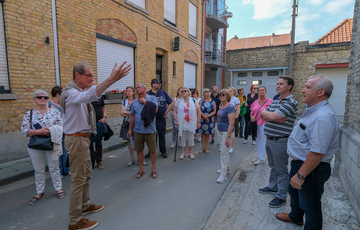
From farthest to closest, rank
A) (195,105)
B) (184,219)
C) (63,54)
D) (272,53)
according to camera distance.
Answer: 1. (272,53)
2. (63,54)
3. (195,105)
4. (184,219)

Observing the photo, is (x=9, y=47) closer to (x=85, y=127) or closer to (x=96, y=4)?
(x=96, y=4)

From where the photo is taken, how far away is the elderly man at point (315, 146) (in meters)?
1.92

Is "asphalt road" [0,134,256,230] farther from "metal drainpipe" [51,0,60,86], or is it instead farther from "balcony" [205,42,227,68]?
"balcony" [205,42,227,68]

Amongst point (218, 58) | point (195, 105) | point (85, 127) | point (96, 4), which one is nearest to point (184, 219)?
point (85, 127)

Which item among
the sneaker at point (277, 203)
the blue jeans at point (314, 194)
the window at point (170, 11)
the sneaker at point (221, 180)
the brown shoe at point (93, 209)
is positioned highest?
the window at point (170, 11)

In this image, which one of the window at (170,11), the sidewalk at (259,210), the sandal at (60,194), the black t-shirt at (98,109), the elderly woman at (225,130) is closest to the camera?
the sidewalk at (259,210)

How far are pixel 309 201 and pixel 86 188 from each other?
294 centimetres

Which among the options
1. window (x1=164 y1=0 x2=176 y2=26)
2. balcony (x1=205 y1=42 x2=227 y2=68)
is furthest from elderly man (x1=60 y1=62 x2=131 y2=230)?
balcony (x1=205 y1=42 x2=227 y2=68)

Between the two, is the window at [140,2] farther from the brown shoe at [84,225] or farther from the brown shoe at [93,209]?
the brown shoe at [84,225]

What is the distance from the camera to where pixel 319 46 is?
1584cm

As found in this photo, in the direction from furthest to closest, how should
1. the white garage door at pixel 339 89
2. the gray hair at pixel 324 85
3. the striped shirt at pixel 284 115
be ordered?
the white garage door at pixel 339 89 < the striped shirt at pixel 284 115 < the gray hair at pixel 324 85

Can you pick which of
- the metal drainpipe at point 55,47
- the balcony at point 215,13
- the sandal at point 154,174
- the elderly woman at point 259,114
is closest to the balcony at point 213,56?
the balcony at point 215,13

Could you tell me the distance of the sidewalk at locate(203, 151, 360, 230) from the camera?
2628mm

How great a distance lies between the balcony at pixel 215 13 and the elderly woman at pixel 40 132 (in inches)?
601
